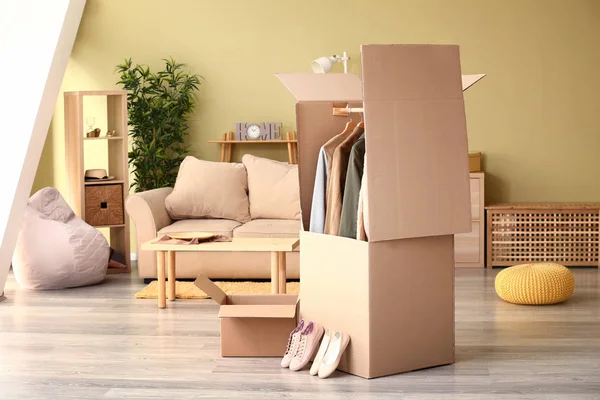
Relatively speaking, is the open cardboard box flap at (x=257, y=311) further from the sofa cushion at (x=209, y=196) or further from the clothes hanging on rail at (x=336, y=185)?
the sofa cushion at (x=209, y=196)

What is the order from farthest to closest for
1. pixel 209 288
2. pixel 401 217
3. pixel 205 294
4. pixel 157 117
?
pixel 157 117 → pixel 205 294 → pixel 209 288 → pixel 401 217

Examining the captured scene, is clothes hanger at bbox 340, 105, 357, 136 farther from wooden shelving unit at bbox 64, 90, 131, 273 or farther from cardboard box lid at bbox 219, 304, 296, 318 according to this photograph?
wooden shelving unit at bbox 64, 90, 131, 273

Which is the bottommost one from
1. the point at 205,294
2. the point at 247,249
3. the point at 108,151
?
the point at 205,294

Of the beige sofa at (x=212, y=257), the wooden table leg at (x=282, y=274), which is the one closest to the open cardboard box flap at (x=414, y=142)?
the wooden table leg at (x=282, y=274)

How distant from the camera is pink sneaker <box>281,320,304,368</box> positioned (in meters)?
3.85

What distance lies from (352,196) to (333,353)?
0.71m

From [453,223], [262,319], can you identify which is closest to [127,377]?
[262,319]

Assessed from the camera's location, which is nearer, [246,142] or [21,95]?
[21,95]

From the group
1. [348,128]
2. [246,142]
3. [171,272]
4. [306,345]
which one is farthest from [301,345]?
[246,142]

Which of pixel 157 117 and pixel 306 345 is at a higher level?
pixel 157 117

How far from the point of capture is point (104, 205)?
22.3 feet

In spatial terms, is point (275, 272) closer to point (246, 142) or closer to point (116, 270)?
point (116, 270)

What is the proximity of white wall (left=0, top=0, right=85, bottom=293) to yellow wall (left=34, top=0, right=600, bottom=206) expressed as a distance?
5.76 ft

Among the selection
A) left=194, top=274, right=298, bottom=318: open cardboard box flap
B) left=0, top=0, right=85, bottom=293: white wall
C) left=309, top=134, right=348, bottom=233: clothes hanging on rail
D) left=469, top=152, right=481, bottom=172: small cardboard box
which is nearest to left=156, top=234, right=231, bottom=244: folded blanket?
left=0, top=0, right=85, bottom=293: white wall
